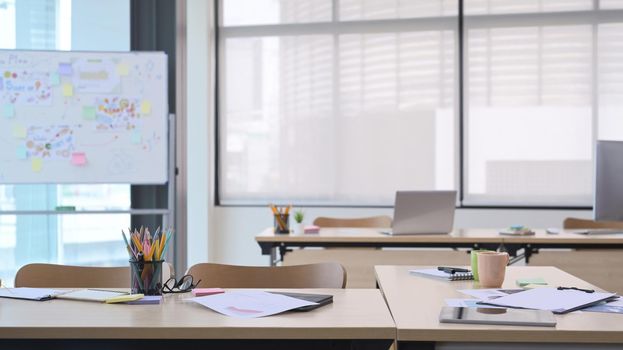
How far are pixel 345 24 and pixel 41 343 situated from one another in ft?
14.9

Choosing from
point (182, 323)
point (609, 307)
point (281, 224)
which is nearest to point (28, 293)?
point (182, 323)

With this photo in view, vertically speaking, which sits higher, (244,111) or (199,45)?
(199,45)

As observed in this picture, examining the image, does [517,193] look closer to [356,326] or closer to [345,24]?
[345,24]

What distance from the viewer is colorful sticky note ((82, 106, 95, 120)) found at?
4461mm

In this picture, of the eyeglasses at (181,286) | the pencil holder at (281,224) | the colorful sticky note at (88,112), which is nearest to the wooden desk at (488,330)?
the eyeglasses at (181,286)

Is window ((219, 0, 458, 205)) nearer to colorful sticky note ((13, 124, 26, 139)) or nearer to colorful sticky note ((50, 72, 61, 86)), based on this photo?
colorful sticky note ((50, 72, 61, 86))

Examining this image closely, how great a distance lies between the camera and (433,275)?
222cm

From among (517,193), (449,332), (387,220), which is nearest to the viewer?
(449,332)

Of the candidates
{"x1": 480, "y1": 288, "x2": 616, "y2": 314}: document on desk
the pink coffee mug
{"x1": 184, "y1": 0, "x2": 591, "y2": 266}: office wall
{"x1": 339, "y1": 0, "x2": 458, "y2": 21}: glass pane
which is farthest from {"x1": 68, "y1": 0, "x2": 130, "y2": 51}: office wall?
{"x1": 480, "y1": 288, "x2": 616, "y2": 314}: document on desk

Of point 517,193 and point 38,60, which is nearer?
point 38,60

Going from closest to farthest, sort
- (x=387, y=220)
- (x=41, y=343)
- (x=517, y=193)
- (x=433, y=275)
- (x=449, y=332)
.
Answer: (x=449, y=332)
(x=41, y=343)
(x=433, y=275)
(x=387, y=220)
(x=517, y=193)

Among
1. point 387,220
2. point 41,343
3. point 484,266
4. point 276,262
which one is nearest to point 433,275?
point 484,266

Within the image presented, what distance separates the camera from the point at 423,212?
3.64 metres

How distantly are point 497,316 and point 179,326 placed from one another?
67 cm
